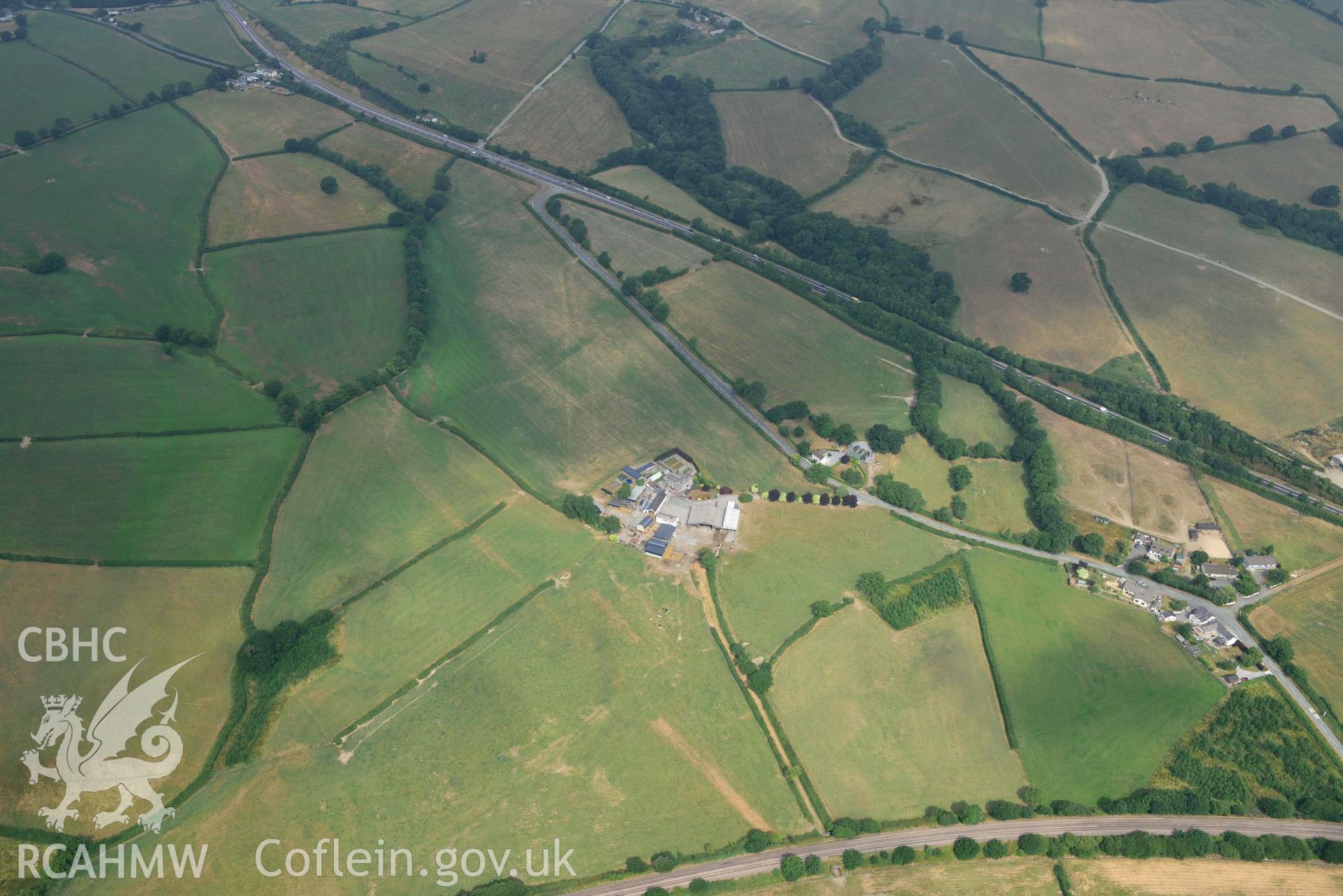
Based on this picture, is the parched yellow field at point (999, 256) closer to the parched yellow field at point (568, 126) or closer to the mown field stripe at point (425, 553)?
the parched yellow field at point (568, 126)

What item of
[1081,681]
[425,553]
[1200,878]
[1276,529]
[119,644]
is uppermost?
[1276,529]

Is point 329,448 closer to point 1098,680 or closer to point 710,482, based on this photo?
point 710,482

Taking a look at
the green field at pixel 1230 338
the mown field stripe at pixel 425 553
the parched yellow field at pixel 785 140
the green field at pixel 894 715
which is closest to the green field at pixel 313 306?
the mown field stripe at pixel 425 553

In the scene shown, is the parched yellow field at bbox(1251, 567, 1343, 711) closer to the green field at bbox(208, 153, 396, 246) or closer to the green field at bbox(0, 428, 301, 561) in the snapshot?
the green field at bbox(0, 428, 301, 561)

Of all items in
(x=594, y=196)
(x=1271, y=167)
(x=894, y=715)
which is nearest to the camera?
(x=894, y=715)

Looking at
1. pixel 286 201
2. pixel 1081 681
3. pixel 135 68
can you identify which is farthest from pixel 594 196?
pixel 135 68

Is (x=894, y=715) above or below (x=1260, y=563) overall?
below

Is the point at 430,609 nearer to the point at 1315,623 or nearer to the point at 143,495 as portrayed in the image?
the point at 143,495
